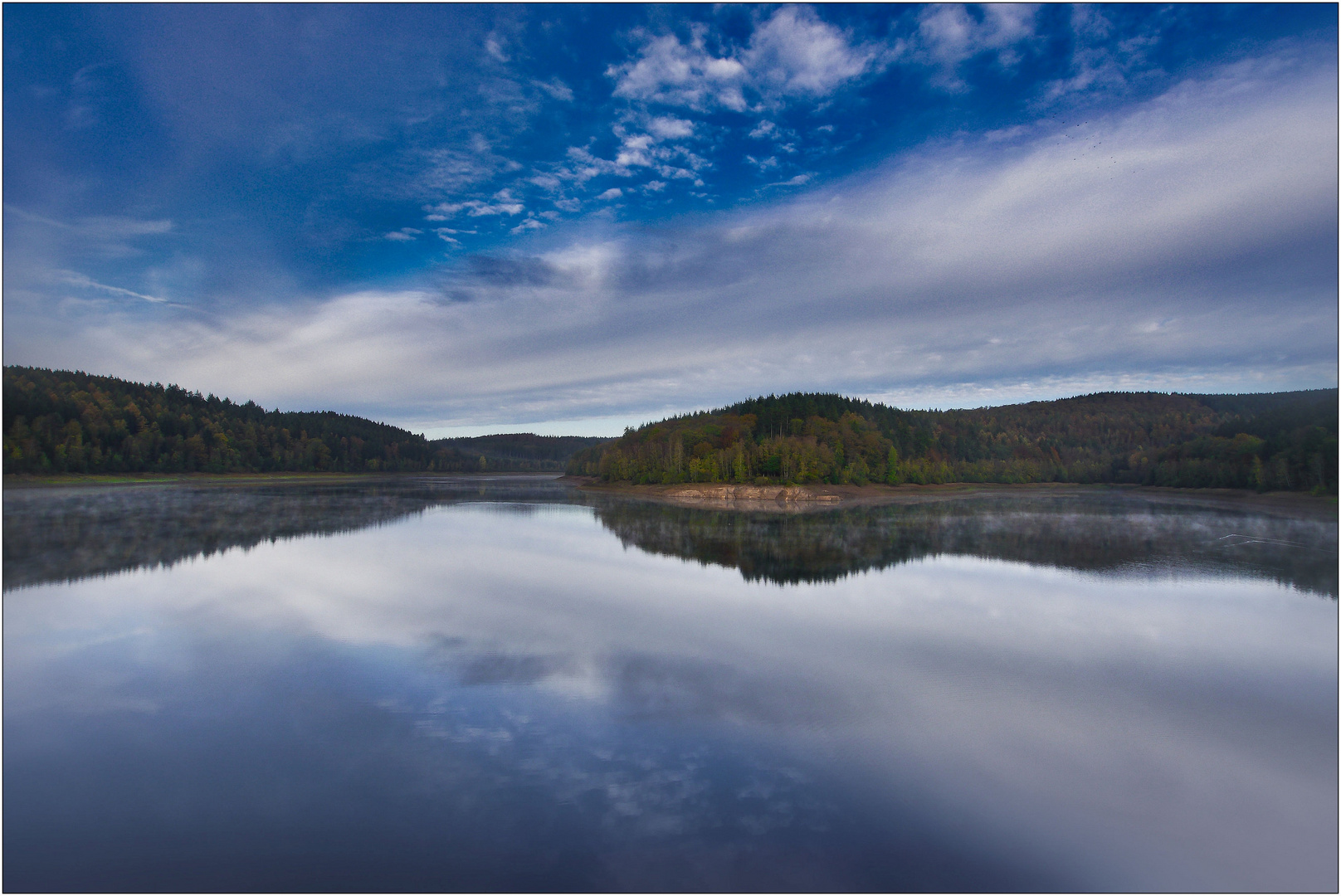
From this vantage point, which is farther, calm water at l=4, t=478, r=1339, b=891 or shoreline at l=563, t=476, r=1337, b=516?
shoreline at l=563, t=476, r=1337, b=516

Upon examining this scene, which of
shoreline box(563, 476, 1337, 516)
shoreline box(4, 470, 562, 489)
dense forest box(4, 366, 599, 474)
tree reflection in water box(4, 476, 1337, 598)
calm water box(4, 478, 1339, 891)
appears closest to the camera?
calm water box(4, 478, 1339, 891)

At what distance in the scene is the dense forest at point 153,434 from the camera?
59625mm

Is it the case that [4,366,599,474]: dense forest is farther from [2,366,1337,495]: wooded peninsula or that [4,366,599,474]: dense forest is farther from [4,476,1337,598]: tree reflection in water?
[4,476,1337,598]: tree reflection in water

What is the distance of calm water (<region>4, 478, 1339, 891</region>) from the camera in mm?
4730

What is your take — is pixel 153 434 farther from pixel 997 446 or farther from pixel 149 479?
pixel 997 446

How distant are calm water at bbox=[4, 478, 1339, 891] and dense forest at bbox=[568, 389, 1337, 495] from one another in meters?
44.0

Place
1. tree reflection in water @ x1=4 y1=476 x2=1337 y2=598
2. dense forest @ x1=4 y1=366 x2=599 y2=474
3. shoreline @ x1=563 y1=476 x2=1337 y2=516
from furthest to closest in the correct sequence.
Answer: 1. dense forest @ x1=4 y1=366 x2=599 y2=474
2. shoreline @ x1=563 y1=476 x2=1337 y2=516
3. tree reflection in water @ x1=4 y1=476 x2=1337 y2=598

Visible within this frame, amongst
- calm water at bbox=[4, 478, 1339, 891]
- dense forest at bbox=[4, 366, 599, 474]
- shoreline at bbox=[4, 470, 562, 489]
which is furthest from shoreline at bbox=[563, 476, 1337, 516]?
dense forest at bbox=[4, 366, 599, 474]

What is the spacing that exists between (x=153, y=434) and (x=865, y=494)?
9118 cm

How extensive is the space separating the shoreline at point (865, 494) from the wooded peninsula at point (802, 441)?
1.25 metres

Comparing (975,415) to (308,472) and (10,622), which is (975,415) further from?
(10,622)

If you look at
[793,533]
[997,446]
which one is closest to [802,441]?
[793,533]

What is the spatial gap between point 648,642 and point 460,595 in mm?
6099

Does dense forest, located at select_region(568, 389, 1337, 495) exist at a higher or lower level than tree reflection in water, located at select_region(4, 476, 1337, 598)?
higher
